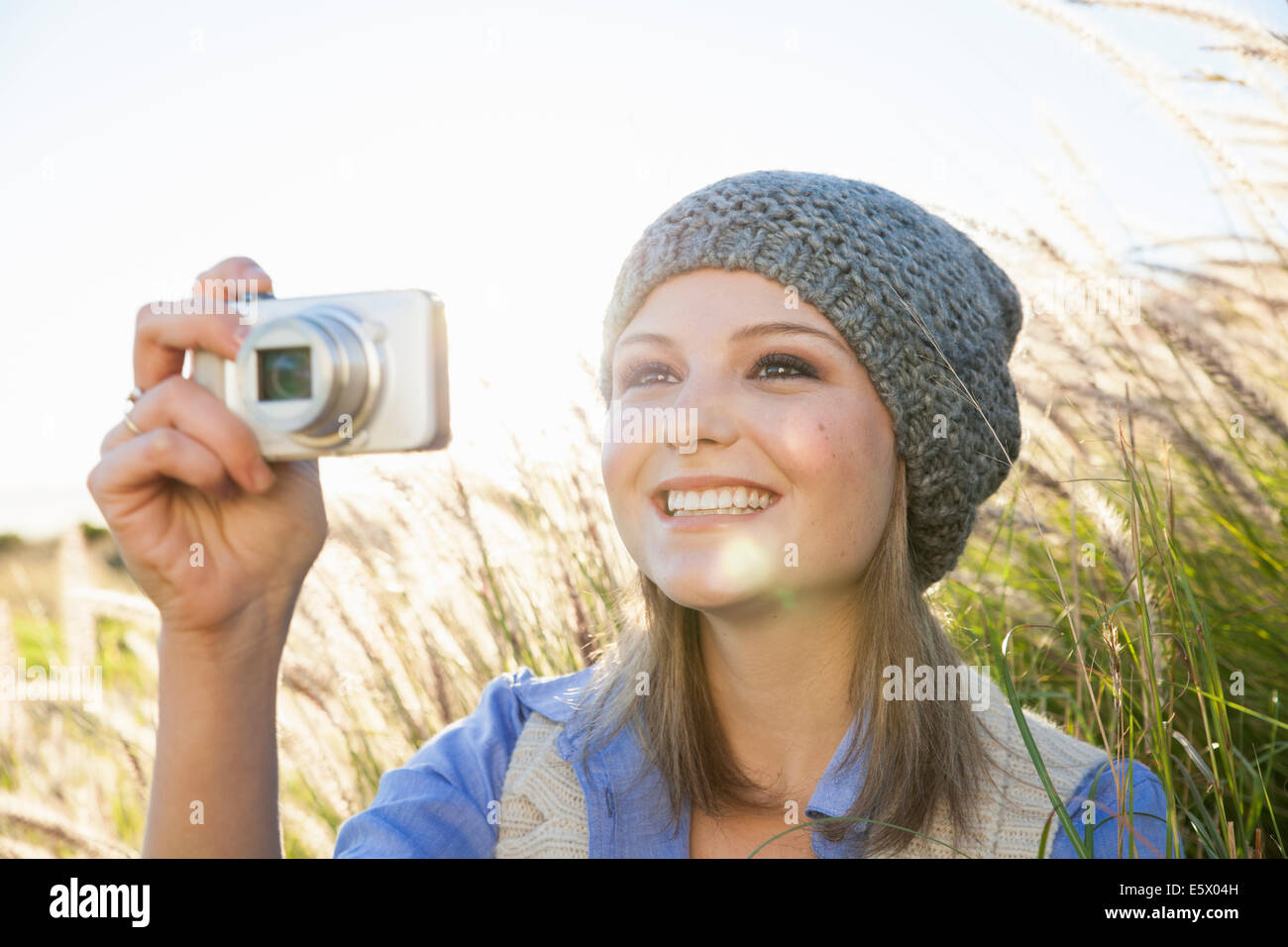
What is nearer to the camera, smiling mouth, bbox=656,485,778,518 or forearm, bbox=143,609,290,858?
forearm, bbox=143,609,290,858

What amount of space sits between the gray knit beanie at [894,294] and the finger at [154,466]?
1.06 m

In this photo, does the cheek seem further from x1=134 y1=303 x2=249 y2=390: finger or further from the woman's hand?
x1=134 y1=303 x2=249 y2=390: finger

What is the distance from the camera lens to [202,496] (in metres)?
1.50

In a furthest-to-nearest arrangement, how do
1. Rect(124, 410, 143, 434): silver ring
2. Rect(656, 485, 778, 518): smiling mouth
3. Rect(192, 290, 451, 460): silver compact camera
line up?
Rect(656, 485, 778, 518): smiling mouth < Rect(124, 410, 143, 434): silver ring < Rect(192, 290, 451, 460): silver compact camera

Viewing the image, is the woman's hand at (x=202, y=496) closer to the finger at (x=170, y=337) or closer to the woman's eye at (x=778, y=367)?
the finger at (x=170, y=337)

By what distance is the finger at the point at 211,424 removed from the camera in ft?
4.57

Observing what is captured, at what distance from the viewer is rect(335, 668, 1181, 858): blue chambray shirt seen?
6.17ft

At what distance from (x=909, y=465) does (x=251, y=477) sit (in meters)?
1.30

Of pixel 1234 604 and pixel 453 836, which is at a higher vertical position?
pixel 1234 604

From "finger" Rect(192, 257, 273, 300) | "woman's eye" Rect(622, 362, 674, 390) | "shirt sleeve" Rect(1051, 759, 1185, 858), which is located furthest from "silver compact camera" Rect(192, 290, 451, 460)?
"shirt sleeve" Rect(1051, 759, 1185, 858)

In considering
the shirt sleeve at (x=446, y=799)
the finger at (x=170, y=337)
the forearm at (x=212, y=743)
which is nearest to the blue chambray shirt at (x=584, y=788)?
the shirt sleeve at (x=446, y=799)
